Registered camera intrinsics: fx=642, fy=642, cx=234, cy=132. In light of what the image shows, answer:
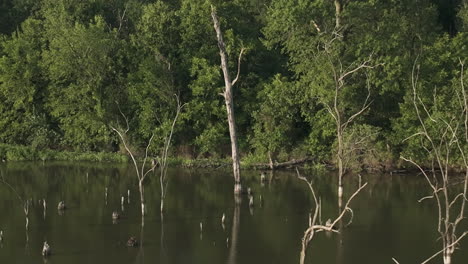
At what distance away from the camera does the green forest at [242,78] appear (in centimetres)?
5066

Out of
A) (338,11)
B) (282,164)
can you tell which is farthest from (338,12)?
(282,164)

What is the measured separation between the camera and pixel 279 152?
56.8 meters

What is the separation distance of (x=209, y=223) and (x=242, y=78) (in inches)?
1106

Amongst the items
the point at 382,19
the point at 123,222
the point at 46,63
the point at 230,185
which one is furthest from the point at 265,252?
the point at 46,63

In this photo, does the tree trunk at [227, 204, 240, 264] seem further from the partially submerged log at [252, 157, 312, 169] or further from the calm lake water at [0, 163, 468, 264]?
the partially submerged log at [252, 157, 312, 169]

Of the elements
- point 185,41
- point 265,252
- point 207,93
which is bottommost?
point 265,252

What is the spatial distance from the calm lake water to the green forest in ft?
20.4

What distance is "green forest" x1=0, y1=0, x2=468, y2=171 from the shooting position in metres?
50.7

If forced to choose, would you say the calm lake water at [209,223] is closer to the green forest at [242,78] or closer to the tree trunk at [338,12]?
the green forest at [242,78]

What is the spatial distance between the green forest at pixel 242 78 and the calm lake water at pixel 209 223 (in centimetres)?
620

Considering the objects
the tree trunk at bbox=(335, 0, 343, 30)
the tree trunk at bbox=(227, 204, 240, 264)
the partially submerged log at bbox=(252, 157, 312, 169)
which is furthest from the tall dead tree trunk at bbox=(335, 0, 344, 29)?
the tree trunk at bbox=(227, 204, 240, 264)

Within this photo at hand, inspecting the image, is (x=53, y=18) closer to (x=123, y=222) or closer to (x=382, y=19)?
(x=382, y=19)

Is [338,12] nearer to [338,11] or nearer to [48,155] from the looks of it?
[338,11]

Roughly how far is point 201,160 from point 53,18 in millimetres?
21980
